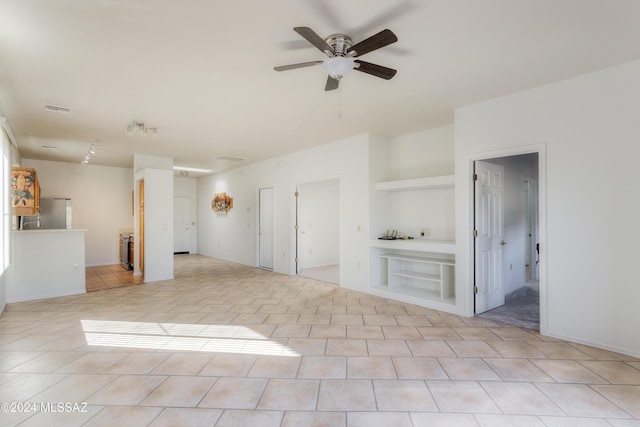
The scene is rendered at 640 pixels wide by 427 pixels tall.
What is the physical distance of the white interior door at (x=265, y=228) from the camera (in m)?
7.76

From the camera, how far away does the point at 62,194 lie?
8.02m

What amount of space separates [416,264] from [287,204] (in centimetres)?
313

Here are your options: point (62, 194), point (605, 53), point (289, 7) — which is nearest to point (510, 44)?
point (605, 53)

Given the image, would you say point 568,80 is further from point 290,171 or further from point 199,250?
point 199,250

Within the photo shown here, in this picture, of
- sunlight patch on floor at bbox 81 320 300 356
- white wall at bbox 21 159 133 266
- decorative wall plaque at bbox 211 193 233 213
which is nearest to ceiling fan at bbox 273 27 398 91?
sunlight patch on floor at bbox 81 320 300 356

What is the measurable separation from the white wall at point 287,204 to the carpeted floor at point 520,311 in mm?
2031

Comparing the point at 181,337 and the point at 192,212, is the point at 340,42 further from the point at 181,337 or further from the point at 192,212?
the point at 192,212

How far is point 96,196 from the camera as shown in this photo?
847 cm

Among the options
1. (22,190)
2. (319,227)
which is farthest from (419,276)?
(22,190)

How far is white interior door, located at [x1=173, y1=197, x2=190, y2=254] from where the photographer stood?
34.5 ft

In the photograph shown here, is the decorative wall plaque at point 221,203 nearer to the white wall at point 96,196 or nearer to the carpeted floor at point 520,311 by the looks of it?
the white wall at point 96,196

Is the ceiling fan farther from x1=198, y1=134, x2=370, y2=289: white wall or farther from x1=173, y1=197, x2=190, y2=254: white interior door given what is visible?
x1=173, y1=197, x2=190, y2=254: white interior door

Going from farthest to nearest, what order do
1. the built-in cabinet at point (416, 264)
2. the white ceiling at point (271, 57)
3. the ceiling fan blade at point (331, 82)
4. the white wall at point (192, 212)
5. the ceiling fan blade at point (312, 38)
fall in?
the white wall at point (192, 212)
the built-in cabinet at point (416, 264)
the ceiling fan blade at point (331, 82)
the white ceiling at point (271, 57)
the ceiling fan blade at point (312, 38)

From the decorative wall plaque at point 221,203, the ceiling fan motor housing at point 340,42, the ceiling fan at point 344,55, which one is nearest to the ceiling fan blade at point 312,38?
the ceiling fan at point 344,55
